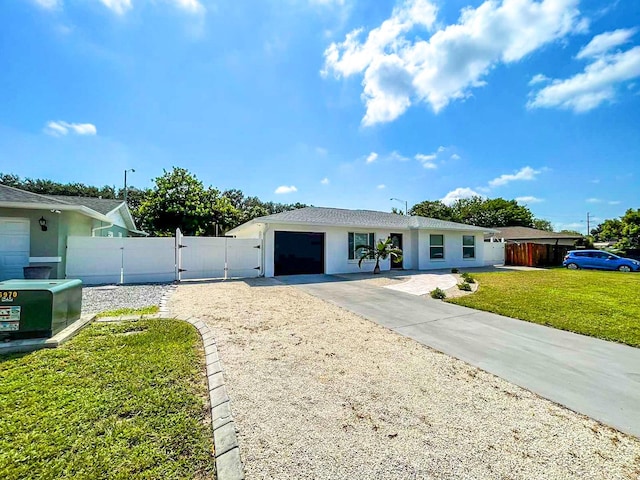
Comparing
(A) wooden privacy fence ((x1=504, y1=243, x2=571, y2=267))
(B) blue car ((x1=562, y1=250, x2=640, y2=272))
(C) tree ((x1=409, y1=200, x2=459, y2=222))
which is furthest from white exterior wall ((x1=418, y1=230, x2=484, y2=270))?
(C) tree ((x1=409, y1=200, x2=459, y2=222))

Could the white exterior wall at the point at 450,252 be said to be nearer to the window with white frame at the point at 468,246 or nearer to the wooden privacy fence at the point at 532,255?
the window with white frame at the point at 468,246

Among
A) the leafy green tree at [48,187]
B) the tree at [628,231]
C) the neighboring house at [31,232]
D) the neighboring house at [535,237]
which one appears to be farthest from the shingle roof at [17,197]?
the tree at [628,231]

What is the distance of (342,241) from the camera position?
14242mm

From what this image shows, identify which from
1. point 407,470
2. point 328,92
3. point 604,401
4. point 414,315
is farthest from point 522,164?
point 407,470

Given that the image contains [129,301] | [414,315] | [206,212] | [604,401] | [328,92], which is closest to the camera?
[604,401]

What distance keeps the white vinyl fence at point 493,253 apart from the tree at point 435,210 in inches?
871

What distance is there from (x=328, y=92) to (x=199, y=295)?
9635mm

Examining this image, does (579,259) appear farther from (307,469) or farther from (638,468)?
(307,469)

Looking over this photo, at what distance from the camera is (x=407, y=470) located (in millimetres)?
1874

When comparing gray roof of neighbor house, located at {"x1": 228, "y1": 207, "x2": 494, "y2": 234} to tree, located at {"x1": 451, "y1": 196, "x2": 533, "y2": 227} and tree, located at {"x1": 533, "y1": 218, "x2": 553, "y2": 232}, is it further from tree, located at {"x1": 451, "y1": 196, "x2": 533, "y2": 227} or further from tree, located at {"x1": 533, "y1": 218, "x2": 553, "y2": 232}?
tree, located at {"x1": 533, "y1": 218, "x2": 553, "y2": 232}

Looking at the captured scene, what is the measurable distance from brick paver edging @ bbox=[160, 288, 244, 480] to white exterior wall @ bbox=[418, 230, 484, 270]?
48.7 feet

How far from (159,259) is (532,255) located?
23412 millimetres

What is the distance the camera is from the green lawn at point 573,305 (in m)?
5.25

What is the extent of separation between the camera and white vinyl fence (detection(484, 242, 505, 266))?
770 inches
